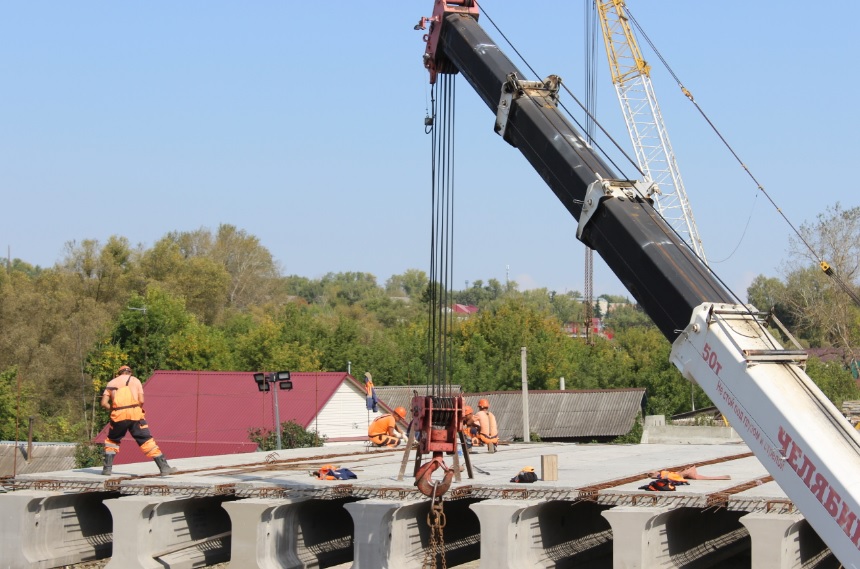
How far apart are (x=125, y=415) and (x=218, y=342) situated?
1909 inches

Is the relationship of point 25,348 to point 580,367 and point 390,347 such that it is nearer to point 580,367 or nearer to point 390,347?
point 390,347

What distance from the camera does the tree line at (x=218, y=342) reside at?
60156 millimetres

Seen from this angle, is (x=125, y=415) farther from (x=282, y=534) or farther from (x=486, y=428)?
(x=486, y=428)

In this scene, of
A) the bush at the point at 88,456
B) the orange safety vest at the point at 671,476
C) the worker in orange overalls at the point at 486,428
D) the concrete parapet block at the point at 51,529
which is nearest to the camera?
the orange safety vest at the point at 671,476

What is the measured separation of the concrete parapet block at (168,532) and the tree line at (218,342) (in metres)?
38.1

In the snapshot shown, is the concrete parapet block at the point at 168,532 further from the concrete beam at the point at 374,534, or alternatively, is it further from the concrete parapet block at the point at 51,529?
the concrete beam at the point at 374,534

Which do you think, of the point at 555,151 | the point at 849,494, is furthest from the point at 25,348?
the point at 849,494

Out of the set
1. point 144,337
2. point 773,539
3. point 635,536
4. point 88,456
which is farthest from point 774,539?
point 144,337

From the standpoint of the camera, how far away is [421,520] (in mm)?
14633

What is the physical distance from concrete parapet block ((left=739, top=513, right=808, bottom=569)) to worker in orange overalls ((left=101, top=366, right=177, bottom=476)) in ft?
29.9

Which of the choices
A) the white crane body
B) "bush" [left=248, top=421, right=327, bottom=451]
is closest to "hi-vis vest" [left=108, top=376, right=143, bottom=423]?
the white crane body

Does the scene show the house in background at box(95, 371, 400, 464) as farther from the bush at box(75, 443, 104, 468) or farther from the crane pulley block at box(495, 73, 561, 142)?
the crane pulley block at box(495, 73, 561, 142)

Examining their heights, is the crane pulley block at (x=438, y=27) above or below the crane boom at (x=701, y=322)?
above

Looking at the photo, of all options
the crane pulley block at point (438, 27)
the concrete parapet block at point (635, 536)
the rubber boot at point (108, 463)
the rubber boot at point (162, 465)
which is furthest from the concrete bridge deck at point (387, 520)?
the crane pulley block at point (438, 27)
